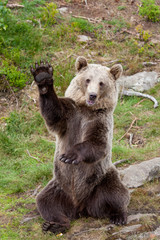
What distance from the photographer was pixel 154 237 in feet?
14.0

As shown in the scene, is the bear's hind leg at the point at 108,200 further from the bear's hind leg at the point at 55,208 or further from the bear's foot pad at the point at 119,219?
the bear's hind leg at the point at 55,208

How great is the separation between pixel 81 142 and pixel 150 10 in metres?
8.35

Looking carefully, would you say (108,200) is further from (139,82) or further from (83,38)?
(83,38)

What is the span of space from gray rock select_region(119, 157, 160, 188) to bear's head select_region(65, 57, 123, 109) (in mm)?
1681

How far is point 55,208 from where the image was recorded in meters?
4.83

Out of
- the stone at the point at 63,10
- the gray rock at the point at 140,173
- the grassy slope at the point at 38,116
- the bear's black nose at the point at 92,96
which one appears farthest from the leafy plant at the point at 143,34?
the bear's black nose at the point at 92,96

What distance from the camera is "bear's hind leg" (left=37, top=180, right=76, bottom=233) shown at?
458 cm

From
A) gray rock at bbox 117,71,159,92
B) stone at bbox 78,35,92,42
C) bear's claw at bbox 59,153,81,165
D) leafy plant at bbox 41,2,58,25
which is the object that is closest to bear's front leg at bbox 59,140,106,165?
bear's claw at bbox 59,153,81,165

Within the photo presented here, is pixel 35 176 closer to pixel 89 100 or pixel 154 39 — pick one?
pixel 89 100

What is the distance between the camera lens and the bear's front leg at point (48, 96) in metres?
4.38

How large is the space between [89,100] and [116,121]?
4009 millimetres

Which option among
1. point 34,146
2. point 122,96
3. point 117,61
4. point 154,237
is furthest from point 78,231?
point 117,61

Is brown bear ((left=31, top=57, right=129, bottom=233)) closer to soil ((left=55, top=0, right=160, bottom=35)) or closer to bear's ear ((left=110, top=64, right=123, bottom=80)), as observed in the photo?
bear's ear ((left=110, top=64, right=123, bottom=80))

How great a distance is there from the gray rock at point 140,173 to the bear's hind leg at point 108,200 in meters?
0.97
